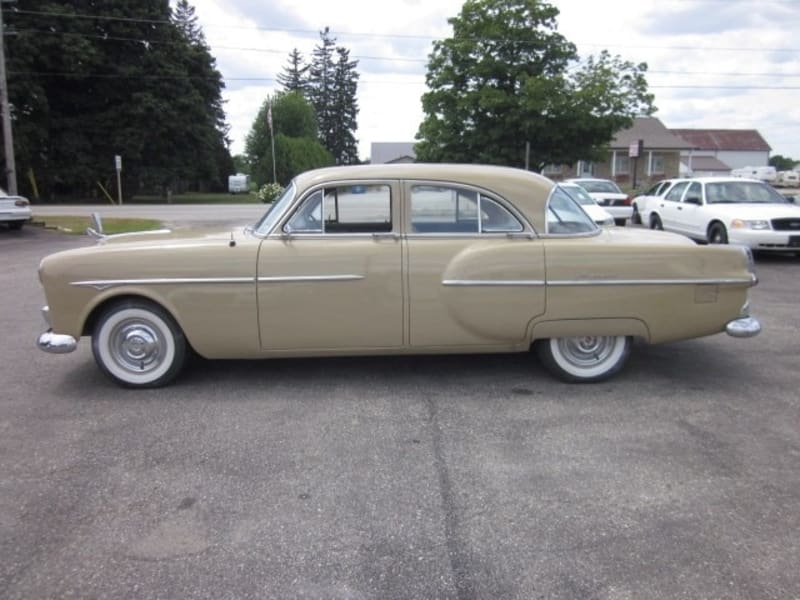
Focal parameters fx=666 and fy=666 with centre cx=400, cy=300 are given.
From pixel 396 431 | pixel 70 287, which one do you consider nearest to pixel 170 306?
pixel 70 287

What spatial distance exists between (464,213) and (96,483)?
3058 mm

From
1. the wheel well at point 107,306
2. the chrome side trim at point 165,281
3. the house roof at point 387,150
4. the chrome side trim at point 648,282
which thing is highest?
the house roof at point 387,150

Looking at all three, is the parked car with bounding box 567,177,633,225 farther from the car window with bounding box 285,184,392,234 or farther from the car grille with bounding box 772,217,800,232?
the car window with bounding box 285,184,392,234

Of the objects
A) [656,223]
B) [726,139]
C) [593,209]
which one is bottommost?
[656,223]

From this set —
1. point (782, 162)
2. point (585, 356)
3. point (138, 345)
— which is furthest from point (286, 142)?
Result: point (782, 162)

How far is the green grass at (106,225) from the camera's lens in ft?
62.5

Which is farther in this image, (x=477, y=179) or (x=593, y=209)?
(x=593, y=209)

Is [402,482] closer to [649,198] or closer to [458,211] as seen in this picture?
[458,211]

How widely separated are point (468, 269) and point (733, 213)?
930 centimetres

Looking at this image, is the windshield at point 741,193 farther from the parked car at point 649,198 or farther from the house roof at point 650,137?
the house roof at point 650,137

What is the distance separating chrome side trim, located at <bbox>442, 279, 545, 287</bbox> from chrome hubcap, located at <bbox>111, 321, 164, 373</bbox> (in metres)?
2.22

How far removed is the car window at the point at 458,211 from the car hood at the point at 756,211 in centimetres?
878

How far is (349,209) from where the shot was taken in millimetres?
5090

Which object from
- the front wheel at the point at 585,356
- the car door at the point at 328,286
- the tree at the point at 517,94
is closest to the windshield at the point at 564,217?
the front wheel at the point at 585,356
